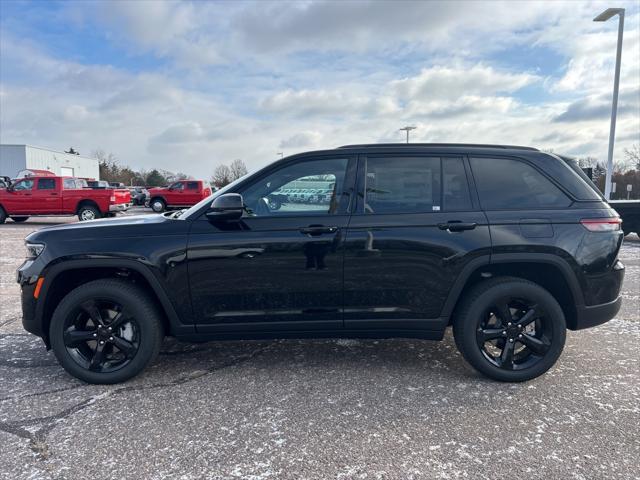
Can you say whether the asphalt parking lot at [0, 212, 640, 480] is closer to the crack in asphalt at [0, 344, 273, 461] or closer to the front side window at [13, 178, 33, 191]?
the crack in asphalt at [0, 344, 273, 461]

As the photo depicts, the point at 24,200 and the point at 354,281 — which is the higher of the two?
the point at 24,200

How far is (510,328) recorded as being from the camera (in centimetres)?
346

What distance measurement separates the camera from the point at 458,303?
3.52 m

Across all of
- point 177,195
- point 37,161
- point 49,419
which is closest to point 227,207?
point 49,419

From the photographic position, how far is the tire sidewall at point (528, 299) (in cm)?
340

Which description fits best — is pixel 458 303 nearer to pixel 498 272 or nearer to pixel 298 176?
pixel 498 272

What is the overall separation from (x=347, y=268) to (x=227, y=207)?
99cm

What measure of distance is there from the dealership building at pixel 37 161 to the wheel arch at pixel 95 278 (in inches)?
1807

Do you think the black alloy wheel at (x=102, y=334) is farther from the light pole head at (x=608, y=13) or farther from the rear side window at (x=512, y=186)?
the light pole head at (x=608, y=13)

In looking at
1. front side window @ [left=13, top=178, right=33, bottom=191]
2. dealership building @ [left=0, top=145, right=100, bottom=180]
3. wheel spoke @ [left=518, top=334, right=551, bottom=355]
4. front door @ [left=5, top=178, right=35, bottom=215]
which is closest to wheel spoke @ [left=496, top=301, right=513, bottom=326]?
wheel spoke @ [left=518, top=334, right=551, bottom=355]

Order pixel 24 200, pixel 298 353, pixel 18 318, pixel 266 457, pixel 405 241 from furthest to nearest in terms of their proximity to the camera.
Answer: pixel 24 200 → pixel 18 318 → pixel 298 353 → pixel 405 241 → pixel 266 457

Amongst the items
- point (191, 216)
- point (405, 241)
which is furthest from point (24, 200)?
point (405, 241)

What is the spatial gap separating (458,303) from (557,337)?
0.76 meters

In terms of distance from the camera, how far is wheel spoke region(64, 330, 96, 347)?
3385 mm
